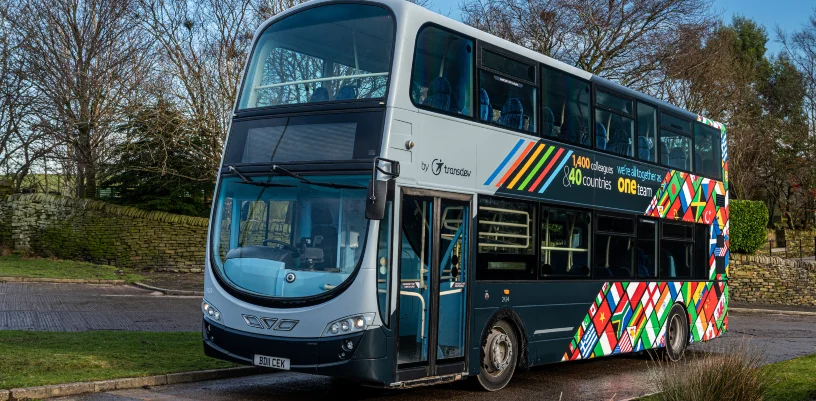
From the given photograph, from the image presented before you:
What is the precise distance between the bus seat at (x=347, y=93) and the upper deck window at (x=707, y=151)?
28.3 ft

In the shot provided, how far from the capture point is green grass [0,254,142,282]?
28797 millimetres

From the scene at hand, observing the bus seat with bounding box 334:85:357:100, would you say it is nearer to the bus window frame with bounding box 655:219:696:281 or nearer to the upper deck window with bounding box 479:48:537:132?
the upper deck window with bounding box 479:48:537:132

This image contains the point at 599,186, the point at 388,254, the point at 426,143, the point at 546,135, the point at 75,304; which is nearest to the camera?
the point at 388,254

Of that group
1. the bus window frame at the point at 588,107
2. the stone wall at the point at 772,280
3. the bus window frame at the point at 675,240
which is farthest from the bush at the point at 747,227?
the bus window frame at the point at 588,107

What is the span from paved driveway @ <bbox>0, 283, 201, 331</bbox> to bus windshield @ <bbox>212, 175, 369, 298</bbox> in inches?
284

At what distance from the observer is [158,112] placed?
29.6 meters

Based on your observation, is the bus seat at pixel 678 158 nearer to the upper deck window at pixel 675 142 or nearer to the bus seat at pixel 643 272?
the upper deck window at pixel 675 142

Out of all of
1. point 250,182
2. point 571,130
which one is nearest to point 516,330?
point 571,130

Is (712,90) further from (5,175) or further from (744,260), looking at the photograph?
(5,175)

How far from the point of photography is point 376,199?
909cm

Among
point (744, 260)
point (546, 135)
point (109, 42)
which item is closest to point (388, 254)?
point (546, 135)

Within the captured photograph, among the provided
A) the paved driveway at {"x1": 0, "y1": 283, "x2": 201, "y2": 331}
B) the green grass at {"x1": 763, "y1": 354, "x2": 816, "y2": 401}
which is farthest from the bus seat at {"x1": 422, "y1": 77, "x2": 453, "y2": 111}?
the paved driveway at {"x1": 0, "y1": 283, "x2": 201, "y2": 331}

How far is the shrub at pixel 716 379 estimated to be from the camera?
Result: 26.7 ft

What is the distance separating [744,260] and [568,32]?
10.6m
